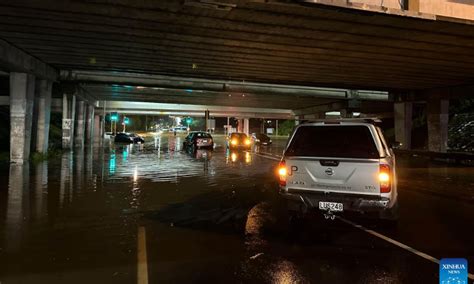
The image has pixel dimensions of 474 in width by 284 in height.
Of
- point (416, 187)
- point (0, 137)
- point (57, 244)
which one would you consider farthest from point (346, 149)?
point (0, 137)

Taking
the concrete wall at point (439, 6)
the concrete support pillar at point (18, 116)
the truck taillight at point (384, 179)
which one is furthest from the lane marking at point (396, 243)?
the concrete support pillar at point (18, 116)

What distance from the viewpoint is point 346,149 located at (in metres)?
8.21

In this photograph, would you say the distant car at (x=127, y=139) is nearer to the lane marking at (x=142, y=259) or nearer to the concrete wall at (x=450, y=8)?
the concrete wall at (x=450, y=8)

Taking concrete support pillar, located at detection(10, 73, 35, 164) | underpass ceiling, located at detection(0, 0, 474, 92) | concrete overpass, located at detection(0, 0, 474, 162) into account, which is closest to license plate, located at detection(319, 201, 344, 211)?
concrete overpass, located at detection(0, 0, 474, 162)

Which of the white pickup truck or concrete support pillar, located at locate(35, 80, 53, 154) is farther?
concrete support pillar, located at locate(35, 80, 53, 154)

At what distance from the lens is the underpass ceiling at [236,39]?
46.7 feet

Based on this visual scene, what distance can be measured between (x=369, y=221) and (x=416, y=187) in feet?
22.5

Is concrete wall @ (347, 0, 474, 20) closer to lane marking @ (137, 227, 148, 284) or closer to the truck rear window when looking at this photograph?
Result: the truck rear window

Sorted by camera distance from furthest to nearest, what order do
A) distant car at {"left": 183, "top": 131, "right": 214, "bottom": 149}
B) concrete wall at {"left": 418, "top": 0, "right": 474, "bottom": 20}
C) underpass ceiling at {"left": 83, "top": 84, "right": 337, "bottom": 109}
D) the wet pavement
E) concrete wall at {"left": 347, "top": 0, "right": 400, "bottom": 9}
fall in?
1. underpass ceiling at {"left": 83, "top": 84, "right": 337, "bottom": 109}
2. distant car at {"left": 183, "top": 131, "right": 214, "bottom": 149}
3. concrete wall at {"left": 418, "top": 0, "right": 474, "bottom": 20}
4. concrete wall at {"left": 347, "top": 0, "right": 400, "bottom": 9}
5. the wet pavement

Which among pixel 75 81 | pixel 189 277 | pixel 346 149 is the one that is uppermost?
pixel 75 81

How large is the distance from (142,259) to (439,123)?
3231 centimetres

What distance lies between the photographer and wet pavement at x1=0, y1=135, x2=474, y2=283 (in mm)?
5863

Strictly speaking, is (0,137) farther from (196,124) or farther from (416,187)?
(196,124)

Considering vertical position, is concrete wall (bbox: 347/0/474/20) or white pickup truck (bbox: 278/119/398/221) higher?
concrete wall (bbox: 347/0/474/20)
